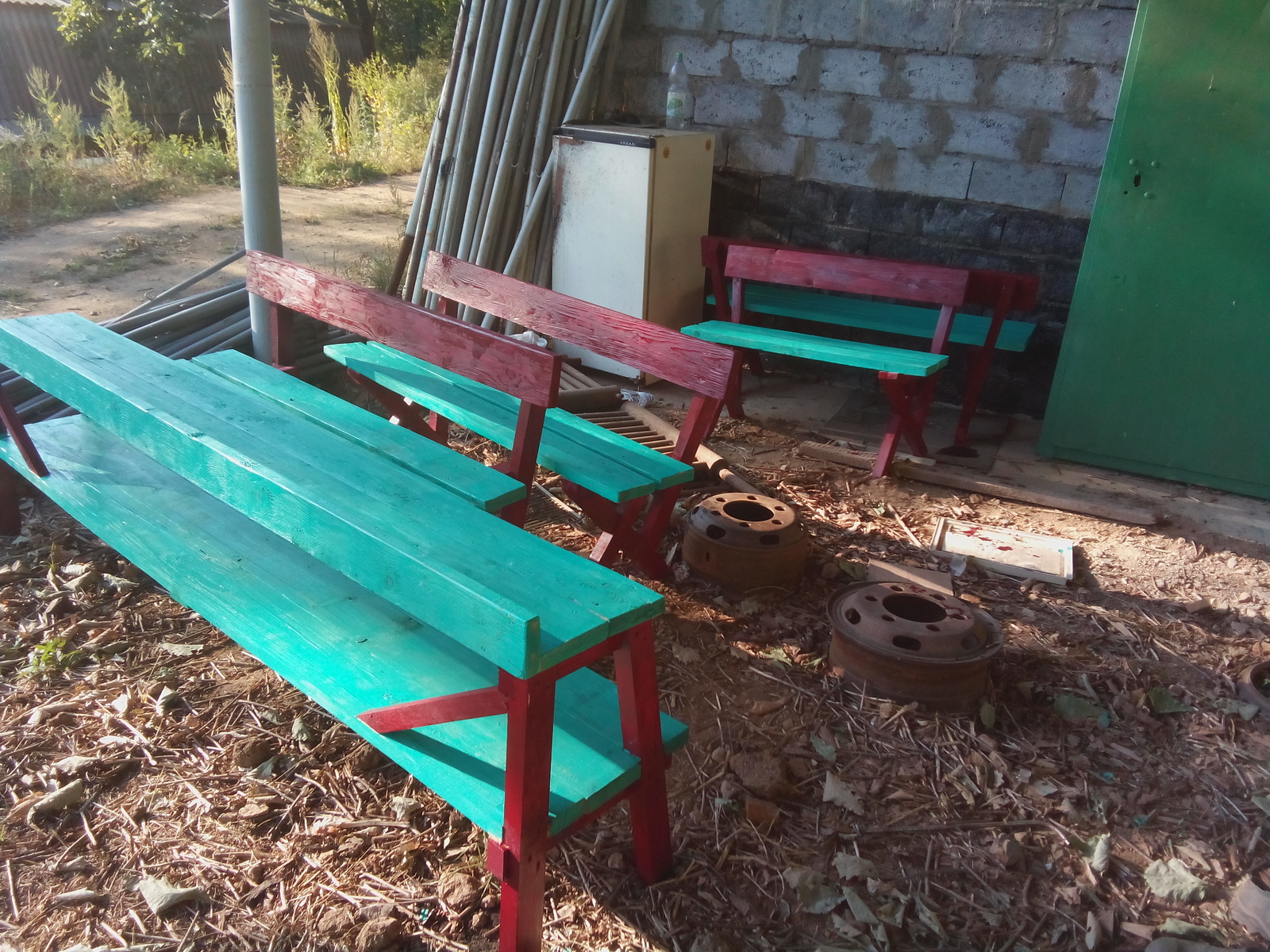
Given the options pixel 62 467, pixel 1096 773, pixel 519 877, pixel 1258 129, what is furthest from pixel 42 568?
pixel 1258 129

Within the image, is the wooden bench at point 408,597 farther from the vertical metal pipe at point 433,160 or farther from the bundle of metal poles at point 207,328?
the vertical metal pipe at point 433,160

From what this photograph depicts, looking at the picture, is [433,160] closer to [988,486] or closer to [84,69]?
[988,486]

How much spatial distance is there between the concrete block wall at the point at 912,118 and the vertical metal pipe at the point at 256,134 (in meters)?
2.64

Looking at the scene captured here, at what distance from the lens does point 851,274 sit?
16.7ft

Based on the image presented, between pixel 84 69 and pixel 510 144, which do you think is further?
pixel 84 69

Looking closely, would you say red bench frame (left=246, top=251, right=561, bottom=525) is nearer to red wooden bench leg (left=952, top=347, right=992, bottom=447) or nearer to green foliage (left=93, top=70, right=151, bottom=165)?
red wooden bench leg (left=952, top=347, right=992, bottom=447)

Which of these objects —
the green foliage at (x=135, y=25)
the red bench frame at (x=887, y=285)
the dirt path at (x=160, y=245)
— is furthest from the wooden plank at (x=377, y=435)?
the green foliage at (x=135, y=25)

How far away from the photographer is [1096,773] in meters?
2.81

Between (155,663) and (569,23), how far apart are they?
15.6 feet

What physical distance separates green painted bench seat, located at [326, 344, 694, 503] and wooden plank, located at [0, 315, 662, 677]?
0.84m

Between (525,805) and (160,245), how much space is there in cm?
831

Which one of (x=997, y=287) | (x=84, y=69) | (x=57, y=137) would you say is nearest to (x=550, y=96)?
(x=997, y=287)

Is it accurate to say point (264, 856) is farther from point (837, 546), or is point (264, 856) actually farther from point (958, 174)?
point (958, 174)

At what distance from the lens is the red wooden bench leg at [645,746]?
204 centimetres
